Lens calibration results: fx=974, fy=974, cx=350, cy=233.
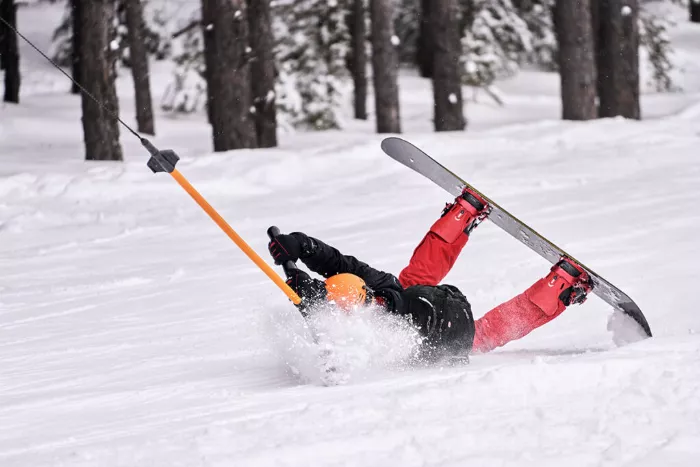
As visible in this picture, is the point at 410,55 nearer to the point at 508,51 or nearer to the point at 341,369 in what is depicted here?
the point at 508,51

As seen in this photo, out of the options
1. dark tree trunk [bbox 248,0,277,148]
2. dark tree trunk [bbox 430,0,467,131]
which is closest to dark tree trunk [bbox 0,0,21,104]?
dark tree trunk [bbox 248,0,277,148]

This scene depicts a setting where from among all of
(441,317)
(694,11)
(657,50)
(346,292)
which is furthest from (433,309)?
(694,11)

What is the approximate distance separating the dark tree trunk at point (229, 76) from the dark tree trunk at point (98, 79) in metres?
1.37

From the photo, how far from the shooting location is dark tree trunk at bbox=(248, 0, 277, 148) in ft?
52.4

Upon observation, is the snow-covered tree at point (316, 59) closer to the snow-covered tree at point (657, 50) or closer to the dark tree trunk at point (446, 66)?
the dark tree trunk at point (446, 66)

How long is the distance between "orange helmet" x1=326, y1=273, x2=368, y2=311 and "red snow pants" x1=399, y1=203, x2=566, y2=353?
2.54 feet

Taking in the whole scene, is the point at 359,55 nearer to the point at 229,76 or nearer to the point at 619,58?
the point at 619,58

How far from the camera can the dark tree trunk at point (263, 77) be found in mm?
15977

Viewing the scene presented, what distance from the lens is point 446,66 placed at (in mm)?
16734

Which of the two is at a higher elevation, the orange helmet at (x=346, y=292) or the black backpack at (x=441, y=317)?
the orange helmet at (x=346, y=292)

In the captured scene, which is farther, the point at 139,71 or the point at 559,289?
the point at 139,71

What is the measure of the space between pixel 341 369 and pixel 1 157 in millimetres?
12440

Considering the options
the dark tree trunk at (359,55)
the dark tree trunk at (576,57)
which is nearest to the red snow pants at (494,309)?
the dark tree trunk at (576,57)

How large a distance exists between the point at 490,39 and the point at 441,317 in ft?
71.3
